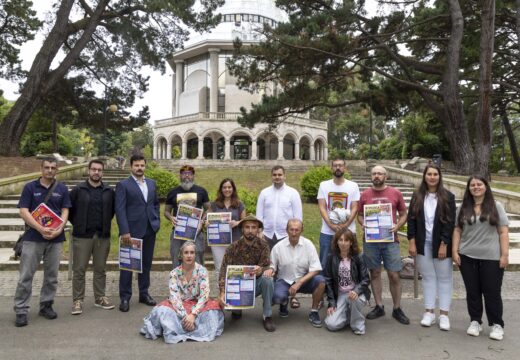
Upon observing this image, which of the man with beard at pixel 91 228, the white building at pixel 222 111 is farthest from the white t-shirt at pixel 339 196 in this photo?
the white building at pixel 222 111

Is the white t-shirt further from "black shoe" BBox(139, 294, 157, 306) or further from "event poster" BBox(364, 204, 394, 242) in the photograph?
"black shoe" BBox(139, 294, 157, 306)

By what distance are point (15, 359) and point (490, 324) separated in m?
4.59

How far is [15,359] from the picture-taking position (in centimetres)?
357

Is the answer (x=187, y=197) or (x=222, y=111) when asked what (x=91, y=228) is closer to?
(x=187, y=197)

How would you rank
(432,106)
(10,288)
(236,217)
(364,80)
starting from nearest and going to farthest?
1. (236,217)
2. (10,288)
3. (432,106)
4. (364,80)

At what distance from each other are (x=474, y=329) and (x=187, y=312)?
298 centimetres

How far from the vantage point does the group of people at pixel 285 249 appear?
425 centimetres

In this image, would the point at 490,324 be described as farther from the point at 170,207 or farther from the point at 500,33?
the point at 500,33

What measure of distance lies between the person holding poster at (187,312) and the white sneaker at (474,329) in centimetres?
257

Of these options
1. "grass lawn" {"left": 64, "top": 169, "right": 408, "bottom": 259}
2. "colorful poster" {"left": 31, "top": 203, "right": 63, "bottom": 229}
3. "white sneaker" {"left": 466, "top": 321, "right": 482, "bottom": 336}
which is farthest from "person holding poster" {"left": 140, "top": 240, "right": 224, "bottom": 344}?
"grass lawn" {"left": 64, "top": 169, "right": 408, "bottom": 259}

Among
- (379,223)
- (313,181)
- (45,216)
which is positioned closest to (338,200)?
(379,223)

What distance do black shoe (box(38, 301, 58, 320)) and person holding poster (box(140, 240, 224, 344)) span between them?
3.99 ft

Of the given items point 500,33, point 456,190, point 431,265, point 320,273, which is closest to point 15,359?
point 320,273

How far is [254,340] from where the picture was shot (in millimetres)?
4078
